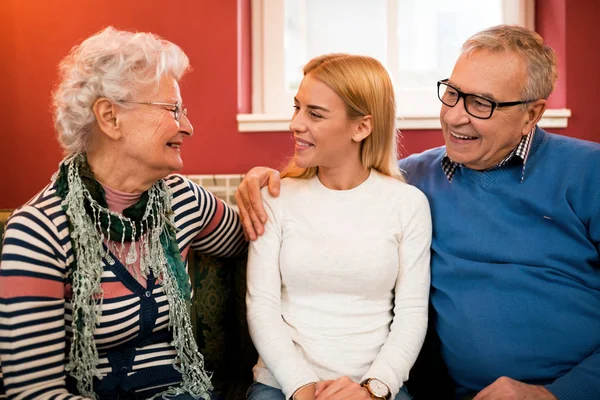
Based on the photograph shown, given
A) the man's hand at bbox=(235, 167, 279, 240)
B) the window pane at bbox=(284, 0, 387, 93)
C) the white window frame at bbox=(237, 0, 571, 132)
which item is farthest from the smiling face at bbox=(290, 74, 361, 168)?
the window pane at bbox=(284, 0, 387, 93)

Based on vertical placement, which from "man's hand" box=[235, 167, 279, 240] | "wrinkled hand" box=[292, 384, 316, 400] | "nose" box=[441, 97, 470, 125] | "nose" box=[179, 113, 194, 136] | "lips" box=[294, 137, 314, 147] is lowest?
"wrinkled hand" box=[292, 384, 316, 400]

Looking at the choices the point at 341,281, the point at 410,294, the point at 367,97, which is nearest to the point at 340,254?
the point at 341,281

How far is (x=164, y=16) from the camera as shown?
258cm

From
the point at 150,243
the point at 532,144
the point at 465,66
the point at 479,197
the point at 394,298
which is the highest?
the point at 465,66

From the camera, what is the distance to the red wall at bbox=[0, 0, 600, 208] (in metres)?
2.51

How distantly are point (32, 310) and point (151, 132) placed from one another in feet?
1.64

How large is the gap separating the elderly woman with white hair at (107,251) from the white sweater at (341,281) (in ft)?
0.77

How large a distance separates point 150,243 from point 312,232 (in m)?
0.43

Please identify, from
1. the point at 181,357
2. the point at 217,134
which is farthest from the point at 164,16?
the point at 181,357

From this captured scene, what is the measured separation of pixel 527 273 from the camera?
1.56 m

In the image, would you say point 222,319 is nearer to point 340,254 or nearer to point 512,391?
point 340,254

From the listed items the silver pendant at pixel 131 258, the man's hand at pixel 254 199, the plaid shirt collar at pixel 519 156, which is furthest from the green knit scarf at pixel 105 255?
the plaid shirt collar at pixel 519 156

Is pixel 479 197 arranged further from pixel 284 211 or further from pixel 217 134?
pixel 217 134

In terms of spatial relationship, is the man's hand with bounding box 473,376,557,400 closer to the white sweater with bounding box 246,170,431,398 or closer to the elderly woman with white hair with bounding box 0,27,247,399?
the white sweater with bounding box 246,170,431,398
